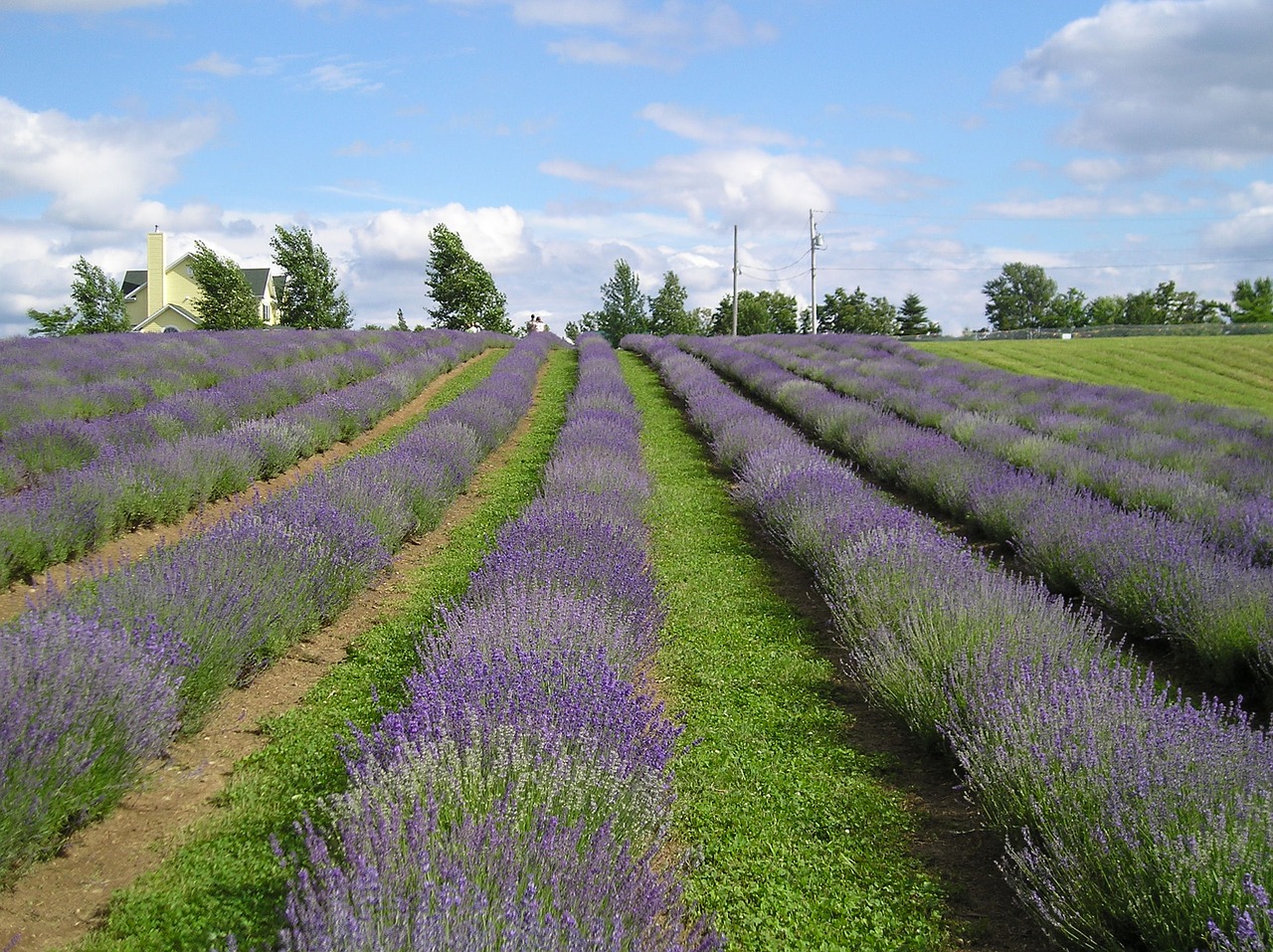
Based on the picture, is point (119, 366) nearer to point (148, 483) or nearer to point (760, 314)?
point (148, 483)

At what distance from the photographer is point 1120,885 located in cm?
245

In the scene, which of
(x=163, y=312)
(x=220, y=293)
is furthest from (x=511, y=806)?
(x=163, y=312)

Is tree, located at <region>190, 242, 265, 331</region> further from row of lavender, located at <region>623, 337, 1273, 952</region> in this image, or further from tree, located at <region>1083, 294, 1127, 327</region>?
tree, located at <region>1083, 294, 1127, 327</region>

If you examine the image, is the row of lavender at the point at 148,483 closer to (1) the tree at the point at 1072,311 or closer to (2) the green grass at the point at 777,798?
(2) the green grass at the point at 777,798

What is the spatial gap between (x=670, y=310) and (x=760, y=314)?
24.5 ft

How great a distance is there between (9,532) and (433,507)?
116 inches

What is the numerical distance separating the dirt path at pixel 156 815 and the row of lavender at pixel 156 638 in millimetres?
97

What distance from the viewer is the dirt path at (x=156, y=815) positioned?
2611mm

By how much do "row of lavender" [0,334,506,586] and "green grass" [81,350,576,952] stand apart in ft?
7.66

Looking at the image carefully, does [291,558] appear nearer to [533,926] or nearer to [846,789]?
[846,789]

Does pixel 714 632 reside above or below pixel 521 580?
below

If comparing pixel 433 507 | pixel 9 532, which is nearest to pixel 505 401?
pixel 433 507

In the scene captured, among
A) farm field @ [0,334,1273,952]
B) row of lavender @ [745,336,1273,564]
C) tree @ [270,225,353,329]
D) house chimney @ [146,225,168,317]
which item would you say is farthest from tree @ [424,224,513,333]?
farm field @ [0,334,1273,952]

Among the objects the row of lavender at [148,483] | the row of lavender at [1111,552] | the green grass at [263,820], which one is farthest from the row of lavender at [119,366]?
the row of lavender at [1111,552]
